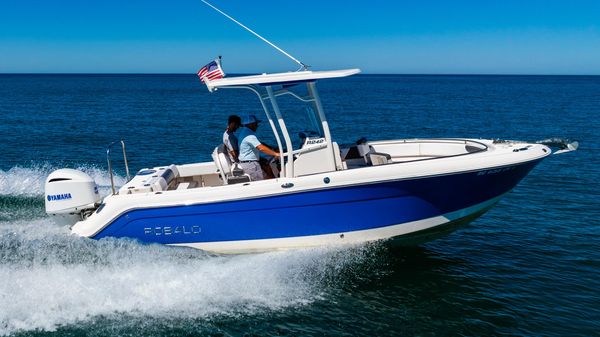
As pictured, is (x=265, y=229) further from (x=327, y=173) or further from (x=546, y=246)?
(x=546, y=246)

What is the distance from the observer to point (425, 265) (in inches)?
344

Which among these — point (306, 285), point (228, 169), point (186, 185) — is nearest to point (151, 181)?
point (186, 185)

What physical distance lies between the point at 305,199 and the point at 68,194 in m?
3.65

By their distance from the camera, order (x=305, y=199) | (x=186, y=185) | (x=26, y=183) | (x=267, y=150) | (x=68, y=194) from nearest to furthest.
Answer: (x=305, y=199), (x=267, y=150), (x=68, y=194), (x=186, y=185), (x=26, y=183)

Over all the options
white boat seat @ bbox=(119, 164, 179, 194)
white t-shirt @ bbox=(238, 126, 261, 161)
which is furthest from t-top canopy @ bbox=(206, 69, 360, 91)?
white boat seat @ bbox=(119, 164, 179, 194)

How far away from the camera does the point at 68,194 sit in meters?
7.85

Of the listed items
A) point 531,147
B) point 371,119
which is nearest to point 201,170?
point 531,147

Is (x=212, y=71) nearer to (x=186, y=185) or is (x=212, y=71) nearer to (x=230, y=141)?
(x=230, y=141)

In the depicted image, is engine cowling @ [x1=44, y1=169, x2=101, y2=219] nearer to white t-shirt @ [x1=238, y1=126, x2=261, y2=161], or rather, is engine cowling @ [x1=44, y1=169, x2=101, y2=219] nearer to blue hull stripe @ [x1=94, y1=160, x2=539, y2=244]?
blue hull stripe @ [x1=94, y1=160, x2=539, y2=244]

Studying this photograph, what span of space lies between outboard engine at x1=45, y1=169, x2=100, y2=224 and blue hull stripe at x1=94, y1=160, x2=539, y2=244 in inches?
29.9

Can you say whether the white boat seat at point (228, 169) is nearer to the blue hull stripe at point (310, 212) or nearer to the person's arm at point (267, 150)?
the person's arm at point (267, 150)

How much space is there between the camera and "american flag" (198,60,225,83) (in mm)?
7586

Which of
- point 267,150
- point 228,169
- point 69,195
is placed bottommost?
point 69,195

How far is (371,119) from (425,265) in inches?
1045
